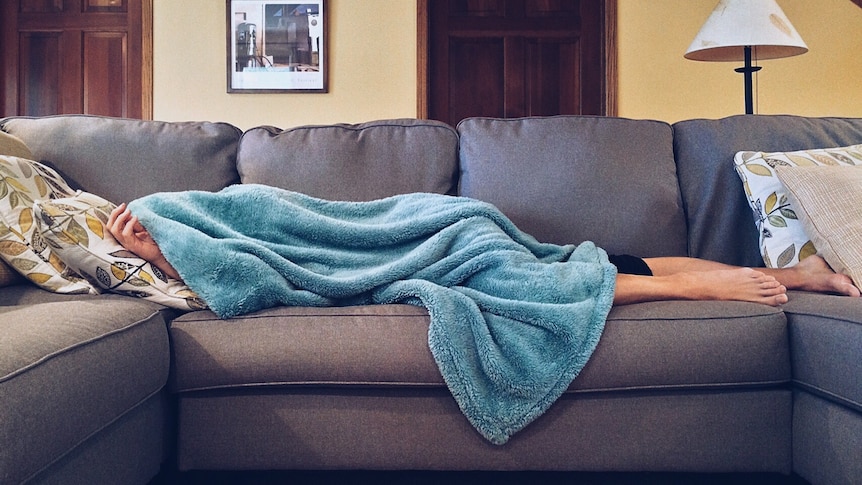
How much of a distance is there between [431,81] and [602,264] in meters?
2.58

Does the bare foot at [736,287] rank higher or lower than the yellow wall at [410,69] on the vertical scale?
lower

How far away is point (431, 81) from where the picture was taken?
12.5 ft

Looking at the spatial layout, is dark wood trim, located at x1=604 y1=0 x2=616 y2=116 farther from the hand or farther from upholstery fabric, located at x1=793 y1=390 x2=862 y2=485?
the hand

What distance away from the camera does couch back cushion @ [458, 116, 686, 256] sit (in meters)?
1.83

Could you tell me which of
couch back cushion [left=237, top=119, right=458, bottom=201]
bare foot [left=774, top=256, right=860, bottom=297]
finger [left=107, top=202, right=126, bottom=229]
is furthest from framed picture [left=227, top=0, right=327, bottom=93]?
bare foot [left=774, top=256, right=860, bottom=297]

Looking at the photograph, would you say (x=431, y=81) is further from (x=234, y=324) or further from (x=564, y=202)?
(x=234, y=324)

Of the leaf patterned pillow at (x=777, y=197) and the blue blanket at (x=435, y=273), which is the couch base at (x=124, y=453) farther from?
the leaf patterned pillow at (x=777, y=197)

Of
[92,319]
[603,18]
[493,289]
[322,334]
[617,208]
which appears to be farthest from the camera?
[603,18]

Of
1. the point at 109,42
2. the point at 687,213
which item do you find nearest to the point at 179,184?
the point at 687,213

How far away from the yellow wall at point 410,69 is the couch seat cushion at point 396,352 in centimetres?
257

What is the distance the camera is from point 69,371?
953mm

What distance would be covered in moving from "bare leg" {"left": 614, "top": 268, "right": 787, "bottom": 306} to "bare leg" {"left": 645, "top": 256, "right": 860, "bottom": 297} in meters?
0.17

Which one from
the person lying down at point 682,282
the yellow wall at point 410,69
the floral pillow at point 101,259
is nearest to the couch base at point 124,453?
the floral pillow at point 101,259

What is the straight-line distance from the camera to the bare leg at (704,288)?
4.64ft
